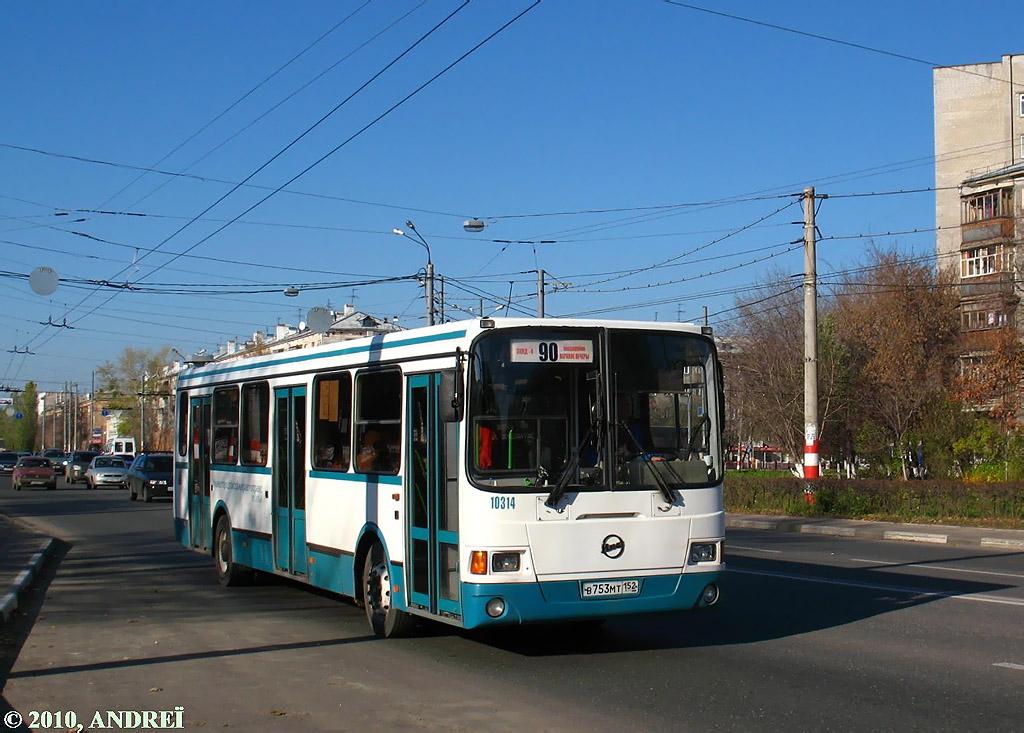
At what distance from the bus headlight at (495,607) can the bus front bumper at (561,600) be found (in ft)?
0.04

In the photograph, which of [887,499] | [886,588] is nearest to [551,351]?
[886,588]

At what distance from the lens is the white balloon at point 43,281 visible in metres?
25.2

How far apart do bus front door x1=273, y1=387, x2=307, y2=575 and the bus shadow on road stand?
2671 mm

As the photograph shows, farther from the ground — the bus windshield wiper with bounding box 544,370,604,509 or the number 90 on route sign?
the number 90 on route sign

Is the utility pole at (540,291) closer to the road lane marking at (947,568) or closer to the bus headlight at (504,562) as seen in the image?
the road lane marking at (947,568)

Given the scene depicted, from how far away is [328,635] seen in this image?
10.9 m

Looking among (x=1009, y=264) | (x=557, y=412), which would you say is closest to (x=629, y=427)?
(x=557, y=412)

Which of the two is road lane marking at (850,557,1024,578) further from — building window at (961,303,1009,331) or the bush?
building window at (961,303,1009,331)

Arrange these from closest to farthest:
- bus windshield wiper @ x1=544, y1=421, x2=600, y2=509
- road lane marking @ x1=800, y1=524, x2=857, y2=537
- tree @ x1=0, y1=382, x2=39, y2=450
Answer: bus windshield wiper @ x1=544, y1=421, x2=600, y2=509 < road lane marking @ x1=800, y1=524, x2=857, y2=537 < tree @ x1=0, y1=382, x2=39, y2=450

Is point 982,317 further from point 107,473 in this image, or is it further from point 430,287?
point 107,473

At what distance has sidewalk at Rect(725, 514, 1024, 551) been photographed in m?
21.8

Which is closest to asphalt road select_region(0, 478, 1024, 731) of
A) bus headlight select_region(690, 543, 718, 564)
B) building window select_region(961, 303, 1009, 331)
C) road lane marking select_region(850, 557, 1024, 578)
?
bus headlight select_region(690, 543, 718, 564)

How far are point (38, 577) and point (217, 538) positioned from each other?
9.74ft

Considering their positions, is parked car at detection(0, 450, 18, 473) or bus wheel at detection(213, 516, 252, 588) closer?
bus wheel at detection(213, 516, 252, 588)
